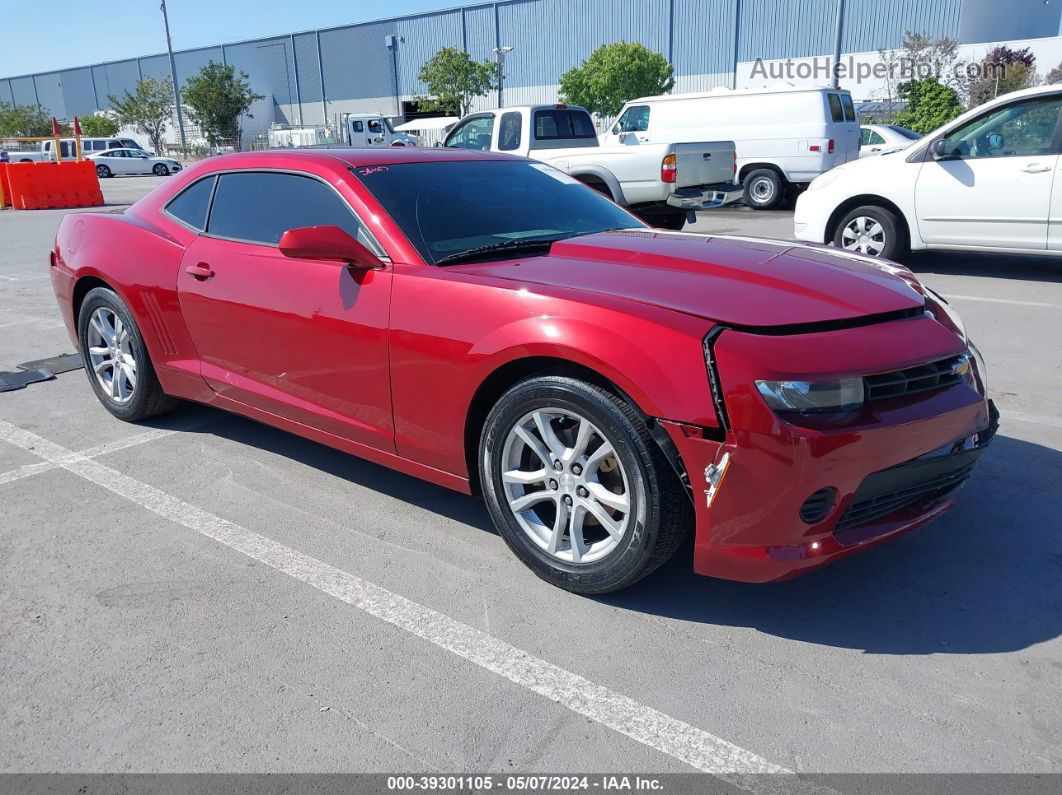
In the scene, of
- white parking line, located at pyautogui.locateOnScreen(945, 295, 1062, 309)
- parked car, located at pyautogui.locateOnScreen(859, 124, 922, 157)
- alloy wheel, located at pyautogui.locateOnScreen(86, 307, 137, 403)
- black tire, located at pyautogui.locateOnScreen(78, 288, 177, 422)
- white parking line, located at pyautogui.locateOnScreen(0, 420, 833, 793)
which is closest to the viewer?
white parking line, located at pyautogui.locateOnScreen(0, 420, 833, 793)

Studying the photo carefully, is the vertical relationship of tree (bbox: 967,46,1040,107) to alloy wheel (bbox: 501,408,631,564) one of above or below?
above

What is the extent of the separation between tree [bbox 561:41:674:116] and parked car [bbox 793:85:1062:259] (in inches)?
1403

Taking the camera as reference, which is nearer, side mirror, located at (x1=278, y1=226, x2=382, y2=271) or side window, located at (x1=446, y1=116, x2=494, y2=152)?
side mirror, located at (x1=278, y1=226, x2=382, y2=271)

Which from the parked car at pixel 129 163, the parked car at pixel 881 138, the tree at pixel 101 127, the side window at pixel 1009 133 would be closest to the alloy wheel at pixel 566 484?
the side window at pixel 1009 133

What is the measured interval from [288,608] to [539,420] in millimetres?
1079

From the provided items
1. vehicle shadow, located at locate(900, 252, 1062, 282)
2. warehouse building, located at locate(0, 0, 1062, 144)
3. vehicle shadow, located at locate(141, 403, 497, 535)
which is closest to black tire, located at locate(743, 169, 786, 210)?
vehicle shadow, located at locate(900, 252, 1062, 282)

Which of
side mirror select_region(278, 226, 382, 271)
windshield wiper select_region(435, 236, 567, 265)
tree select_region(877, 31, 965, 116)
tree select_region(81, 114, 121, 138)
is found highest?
tree select_region(877, 31, 965, 116)

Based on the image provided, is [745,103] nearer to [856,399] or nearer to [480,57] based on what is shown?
[856,399]

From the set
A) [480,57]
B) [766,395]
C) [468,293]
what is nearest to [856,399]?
[766,395]

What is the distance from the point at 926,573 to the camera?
10.4ft

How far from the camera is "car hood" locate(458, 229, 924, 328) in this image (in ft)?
9.17

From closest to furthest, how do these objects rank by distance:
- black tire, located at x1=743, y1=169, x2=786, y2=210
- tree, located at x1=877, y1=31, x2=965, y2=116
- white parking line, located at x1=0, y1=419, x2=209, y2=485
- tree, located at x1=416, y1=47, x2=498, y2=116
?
white parking line, located at x1=0, y1=419, x2=209, y2=485
black tire, located at x1=743, y1=169, x2=786, y2=210
tree, located at x1=877, y1=31, x2=965, y2=116
tree, located at x1=416, y1=47, x2=498, y2=116

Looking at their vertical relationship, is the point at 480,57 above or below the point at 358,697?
above

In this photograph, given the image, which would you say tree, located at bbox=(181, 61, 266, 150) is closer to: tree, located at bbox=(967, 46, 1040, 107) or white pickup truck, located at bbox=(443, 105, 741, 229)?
tree, located at bbox=(967, 46, 1040, 107)
